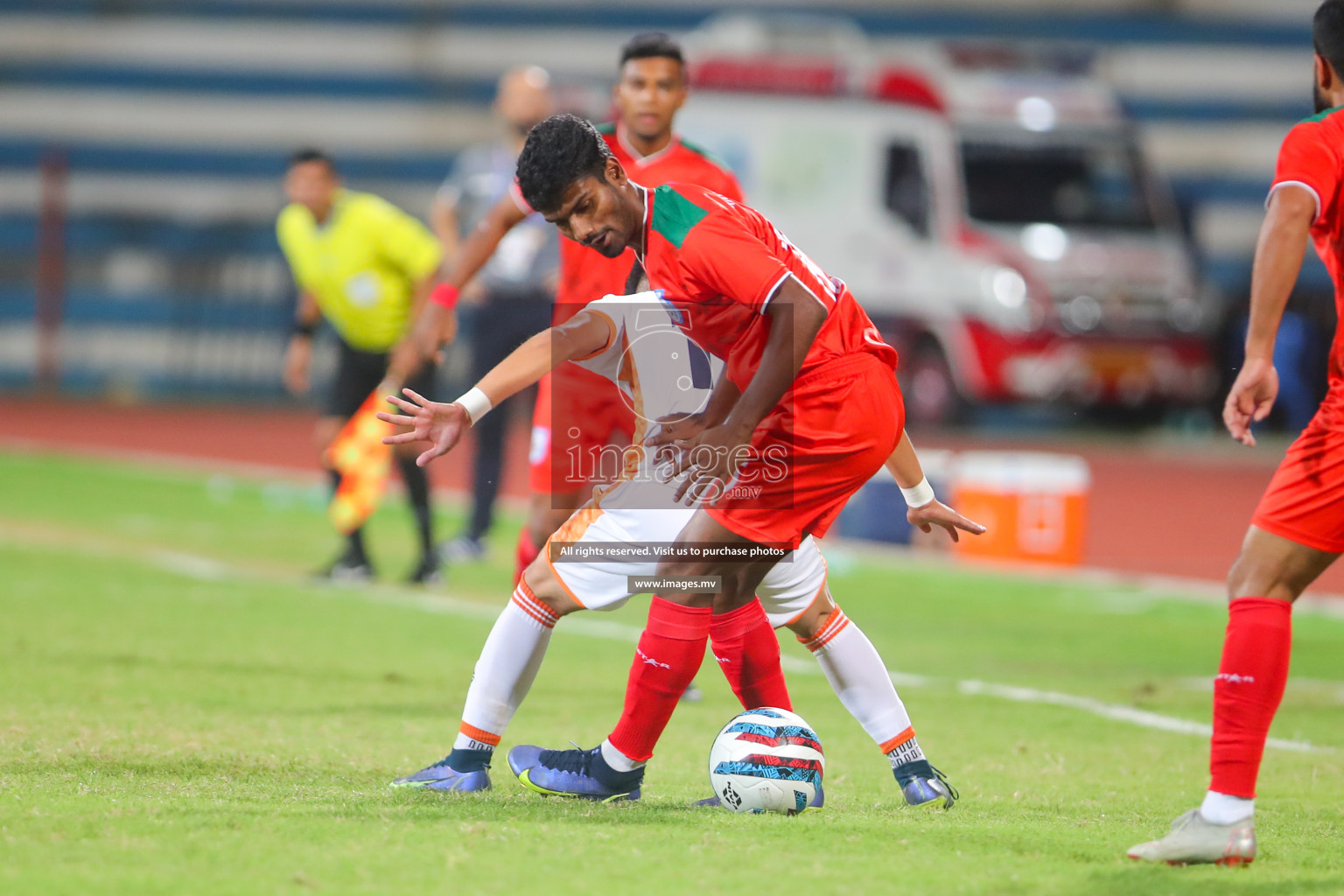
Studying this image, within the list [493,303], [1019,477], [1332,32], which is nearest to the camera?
[1332,32]

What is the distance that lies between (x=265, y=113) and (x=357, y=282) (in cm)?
1580

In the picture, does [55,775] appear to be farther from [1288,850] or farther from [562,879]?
[1288,850]

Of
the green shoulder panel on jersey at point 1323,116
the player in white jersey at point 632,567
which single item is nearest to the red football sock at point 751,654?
the player in white jersey at point 632,567

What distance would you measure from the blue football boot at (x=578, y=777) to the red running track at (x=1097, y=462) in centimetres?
751

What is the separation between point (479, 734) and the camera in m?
4.99

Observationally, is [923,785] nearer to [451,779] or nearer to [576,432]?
[451,779]

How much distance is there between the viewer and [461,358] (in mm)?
24234

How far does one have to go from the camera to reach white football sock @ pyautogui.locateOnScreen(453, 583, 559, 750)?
16.3ft

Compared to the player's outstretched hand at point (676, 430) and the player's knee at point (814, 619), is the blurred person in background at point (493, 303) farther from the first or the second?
the player's outstretched hand at point (676, 430)

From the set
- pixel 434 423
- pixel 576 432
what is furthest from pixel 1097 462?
pixel 434 423

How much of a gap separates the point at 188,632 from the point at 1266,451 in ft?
48.0

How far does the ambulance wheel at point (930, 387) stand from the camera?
19484 millimetres

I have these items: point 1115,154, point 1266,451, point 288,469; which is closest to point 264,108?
point 288,469

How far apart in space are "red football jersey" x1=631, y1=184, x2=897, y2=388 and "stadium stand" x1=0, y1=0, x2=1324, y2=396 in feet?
67.2
